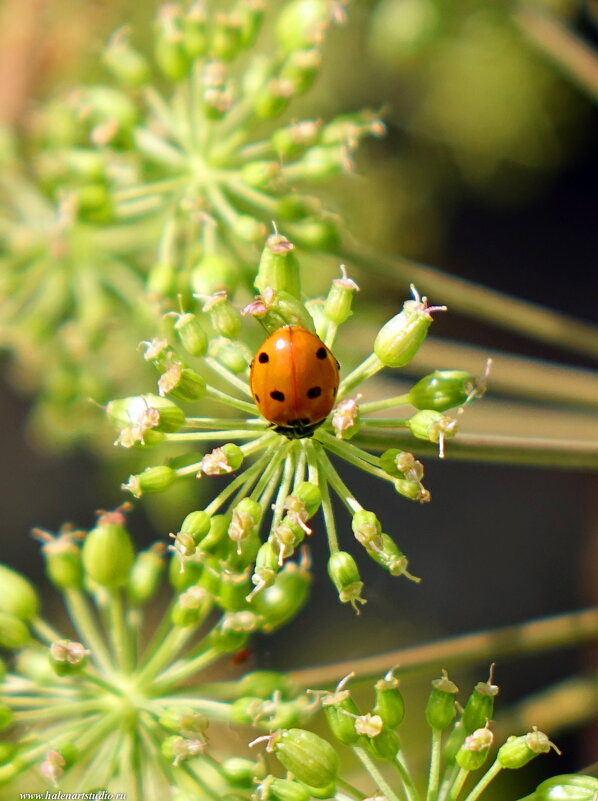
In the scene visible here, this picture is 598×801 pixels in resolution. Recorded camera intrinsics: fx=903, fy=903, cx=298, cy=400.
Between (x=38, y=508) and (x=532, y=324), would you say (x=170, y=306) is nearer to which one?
(x=532, y=324)

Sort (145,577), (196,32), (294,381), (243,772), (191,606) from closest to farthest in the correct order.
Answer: (294,381) < (243,772) < (191,606) < (145,577) < (196,32)

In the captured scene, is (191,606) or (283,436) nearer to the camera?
(283,436)

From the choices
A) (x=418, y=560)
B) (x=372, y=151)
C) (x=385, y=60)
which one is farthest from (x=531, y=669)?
(x=385, y=60)

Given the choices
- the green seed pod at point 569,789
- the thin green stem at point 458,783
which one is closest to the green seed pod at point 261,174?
the thin green stem at point 458,783

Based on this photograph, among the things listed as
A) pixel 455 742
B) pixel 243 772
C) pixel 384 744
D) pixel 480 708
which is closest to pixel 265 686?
pixel 243 772

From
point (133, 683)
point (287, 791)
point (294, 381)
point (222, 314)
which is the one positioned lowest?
point (287, 791)

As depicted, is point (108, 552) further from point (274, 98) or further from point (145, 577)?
point (274, 98)

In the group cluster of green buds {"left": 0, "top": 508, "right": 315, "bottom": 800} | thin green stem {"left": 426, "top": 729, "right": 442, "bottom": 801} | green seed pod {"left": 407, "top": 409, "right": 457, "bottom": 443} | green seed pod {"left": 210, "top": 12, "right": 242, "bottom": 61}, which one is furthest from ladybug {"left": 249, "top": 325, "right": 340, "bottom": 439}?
green seed pod {"left": 210, "top": 12, "right": 242, "bottom": 61}

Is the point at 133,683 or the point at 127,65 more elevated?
the point at 127,65
